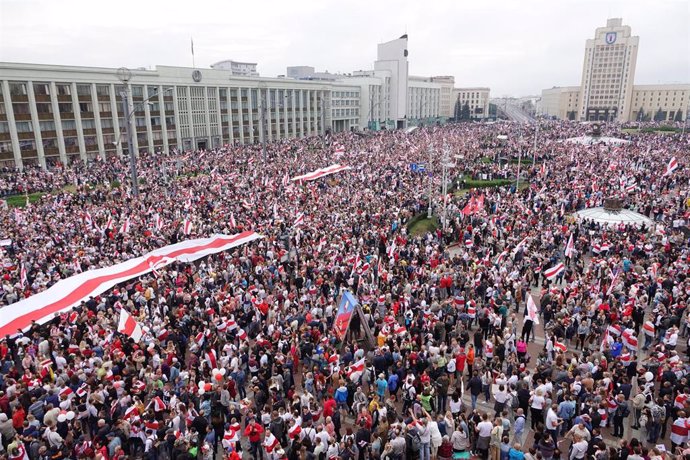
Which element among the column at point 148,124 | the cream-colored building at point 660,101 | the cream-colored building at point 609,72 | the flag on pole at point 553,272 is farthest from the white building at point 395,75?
the flag on pole at point 553,272

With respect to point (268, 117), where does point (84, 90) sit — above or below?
above

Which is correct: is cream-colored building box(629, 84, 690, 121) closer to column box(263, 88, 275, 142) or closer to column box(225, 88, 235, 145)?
column box(263, 88, 275, 142)

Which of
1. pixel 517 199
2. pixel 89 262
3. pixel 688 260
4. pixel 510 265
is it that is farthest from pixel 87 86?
pixel 688 260

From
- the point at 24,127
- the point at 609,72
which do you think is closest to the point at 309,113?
the point at 24,127

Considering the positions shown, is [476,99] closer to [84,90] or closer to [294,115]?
[294,115]

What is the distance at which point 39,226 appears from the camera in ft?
78.9

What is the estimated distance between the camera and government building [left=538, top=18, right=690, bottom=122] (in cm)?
15288

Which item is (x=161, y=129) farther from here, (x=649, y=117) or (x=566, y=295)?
A: (x=649, y=117)

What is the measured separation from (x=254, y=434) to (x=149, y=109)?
57.7m

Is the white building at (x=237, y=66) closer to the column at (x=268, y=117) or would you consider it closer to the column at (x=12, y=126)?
the column at (x=268, y=117)

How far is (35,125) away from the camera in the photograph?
49125mm

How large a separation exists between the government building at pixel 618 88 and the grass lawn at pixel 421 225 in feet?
474

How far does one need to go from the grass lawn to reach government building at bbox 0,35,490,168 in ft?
50.7

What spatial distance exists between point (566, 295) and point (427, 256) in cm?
602
